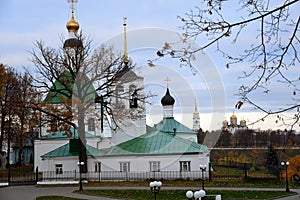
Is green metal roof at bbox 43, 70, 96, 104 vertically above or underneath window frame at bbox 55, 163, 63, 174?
above

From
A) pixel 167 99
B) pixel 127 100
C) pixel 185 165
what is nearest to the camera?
pixel 185 165

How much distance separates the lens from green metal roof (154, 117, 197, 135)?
109ft

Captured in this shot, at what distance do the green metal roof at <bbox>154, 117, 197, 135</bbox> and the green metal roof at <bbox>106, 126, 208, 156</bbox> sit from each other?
5463mm

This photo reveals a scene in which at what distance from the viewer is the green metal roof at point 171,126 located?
33281 millimetres

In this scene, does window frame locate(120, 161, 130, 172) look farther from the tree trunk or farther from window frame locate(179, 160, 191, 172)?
window frame locate(179, 160, 191, 172)

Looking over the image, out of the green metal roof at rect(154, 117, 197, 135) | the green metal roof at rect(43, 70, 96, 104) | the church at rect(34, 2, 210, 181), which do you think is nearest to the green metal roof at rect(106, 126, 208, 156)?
the church at rect(34, 2, 210, 181)

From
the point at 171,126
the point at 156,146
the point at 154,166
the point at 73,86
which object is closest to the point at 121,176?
the point at 154,166

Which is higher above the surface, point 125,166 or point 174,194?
point 125,166

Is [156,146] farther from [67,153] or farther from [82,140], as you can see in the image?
[67,153]

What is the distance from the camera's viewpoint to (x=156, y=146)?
26.1 meters

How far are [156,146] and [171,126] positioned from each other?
25.9 ft

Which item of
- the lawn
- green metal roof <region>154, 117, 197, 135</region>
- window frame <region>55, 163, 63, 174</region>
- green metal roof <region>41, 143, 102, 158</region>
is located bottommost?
the lawn

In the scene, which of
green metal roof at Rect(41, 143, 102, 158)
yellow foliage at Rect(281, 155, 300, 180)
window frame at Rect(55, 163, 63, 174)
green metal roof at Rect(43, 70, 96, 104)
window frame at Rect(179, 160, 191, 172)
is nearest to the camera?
yellow foliage at Rect(281, 155, 300, 180)

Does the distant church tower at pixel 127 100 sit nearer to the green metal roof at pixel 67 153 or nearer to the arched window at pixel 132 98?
the arched window at pixel 132 98
